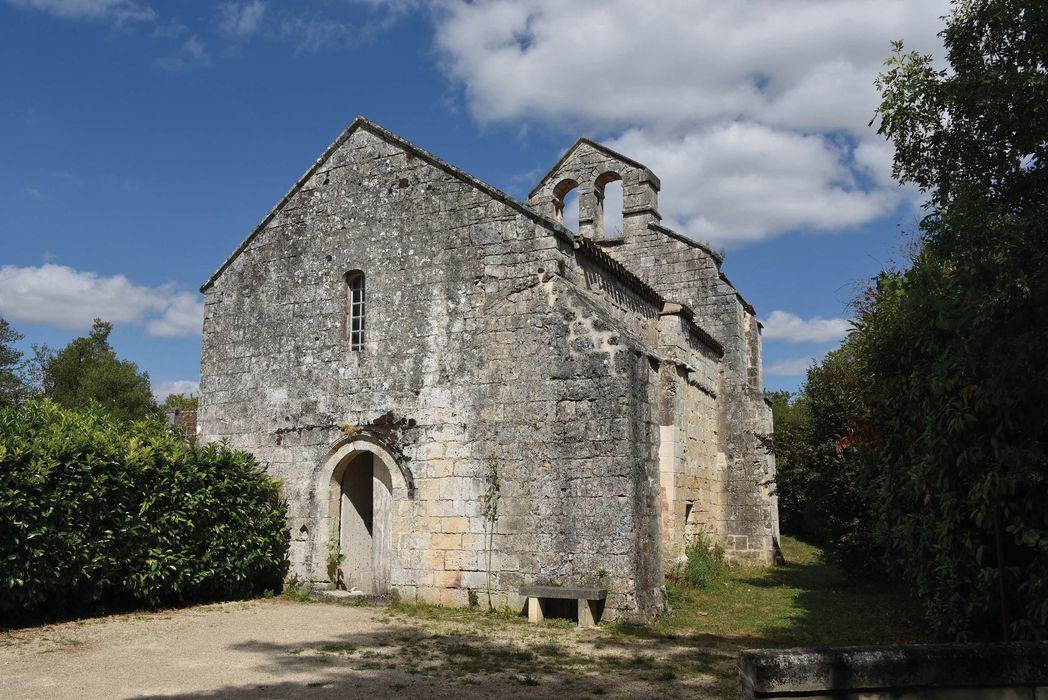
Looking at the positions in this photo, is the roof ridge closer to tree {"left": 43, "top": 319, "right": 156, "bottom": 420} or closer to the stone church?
the stone church

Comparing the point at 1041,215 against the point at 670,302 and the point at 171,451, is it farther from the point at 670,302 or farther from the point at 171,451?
the point at 171,451

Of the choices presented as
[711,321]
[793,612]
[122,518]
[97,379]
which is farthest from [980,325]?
[97,379]

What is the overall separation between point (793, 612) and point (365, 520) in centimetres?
677

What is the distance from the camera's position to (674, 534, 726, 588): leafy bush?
13602 millimetres

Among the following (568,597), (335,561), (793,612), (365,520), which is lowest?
(793,612)

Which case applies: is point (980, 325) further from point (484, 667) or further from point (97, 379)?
point (97, 379)

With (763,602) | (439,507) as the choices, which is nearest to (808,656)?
(439,507)

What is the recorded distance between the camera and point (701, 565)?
14.0 m

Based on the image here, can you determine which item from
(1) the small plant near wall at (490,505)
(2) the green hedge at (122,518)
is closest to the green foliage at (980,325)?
(1) the small plant near wall at (490,505)

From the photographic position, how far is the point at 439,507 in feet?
37.4

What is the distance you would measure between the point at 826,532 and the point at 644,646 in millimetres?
6893

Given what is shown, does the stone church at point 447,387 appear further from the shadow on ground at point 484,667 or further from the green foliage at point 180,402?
the green foliage at point 180,402

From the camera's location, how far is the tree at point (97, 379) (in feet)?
123

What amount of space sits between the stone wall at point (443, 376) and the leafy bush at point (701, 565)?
3.30 m
